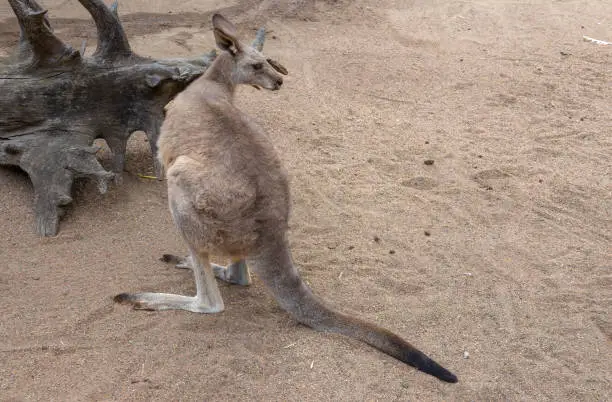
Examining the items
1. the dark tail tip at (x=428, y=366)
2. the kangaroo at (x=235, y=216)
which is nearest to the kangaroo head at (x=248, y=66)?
the kangaroo at (x=235, y=216)

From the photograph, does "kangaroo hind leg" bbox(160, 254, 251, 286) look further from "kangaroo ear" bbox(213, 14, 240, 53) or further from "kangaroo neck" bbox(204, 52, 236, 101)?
"kangaroo ear" bbox(213, 14, 240, 53)

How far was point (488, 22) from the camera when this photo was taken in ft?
29.3

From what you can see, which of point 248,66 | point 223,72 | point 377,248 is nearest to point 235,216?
point 377,248

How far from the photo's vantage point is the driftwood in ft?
15.0

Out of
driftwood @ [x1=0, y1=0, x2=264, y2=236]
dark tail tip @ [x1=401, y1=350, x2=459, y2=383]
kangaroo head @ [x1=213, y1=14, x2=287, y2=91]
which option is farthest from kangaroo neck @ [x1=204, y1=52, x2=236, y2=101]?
dark tail tip @ [x1=401, y1=350, x2=459, y2=383]

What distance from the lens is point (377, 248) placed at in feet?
14.9

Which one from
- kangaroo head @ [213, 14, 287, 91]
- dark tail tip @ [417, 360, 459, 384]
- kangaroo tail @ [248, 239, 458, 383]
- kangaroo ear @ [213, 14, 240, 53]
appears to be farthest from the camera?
kangaroo head @ [213, 14, 287, 91]

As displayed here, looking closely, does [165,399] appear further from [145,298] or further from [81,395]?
[145,298]

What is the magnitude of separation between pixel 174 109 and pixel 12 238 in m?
1.42

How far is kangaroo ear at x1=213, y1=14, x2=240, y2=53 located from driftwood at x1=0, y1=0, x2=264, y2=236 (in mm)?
433

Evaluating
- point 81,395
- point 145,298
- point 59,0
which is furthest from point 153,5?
point 81,395

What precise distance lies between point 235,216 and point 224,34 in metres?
1.71

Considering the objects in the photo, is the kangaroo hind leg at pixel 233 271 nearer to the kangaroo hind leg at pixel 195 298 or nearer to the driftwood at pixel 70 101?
the kangaroo hind leg at pixel 195 298

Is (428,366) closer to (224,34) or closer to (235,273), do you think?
Answer: (235,273)
